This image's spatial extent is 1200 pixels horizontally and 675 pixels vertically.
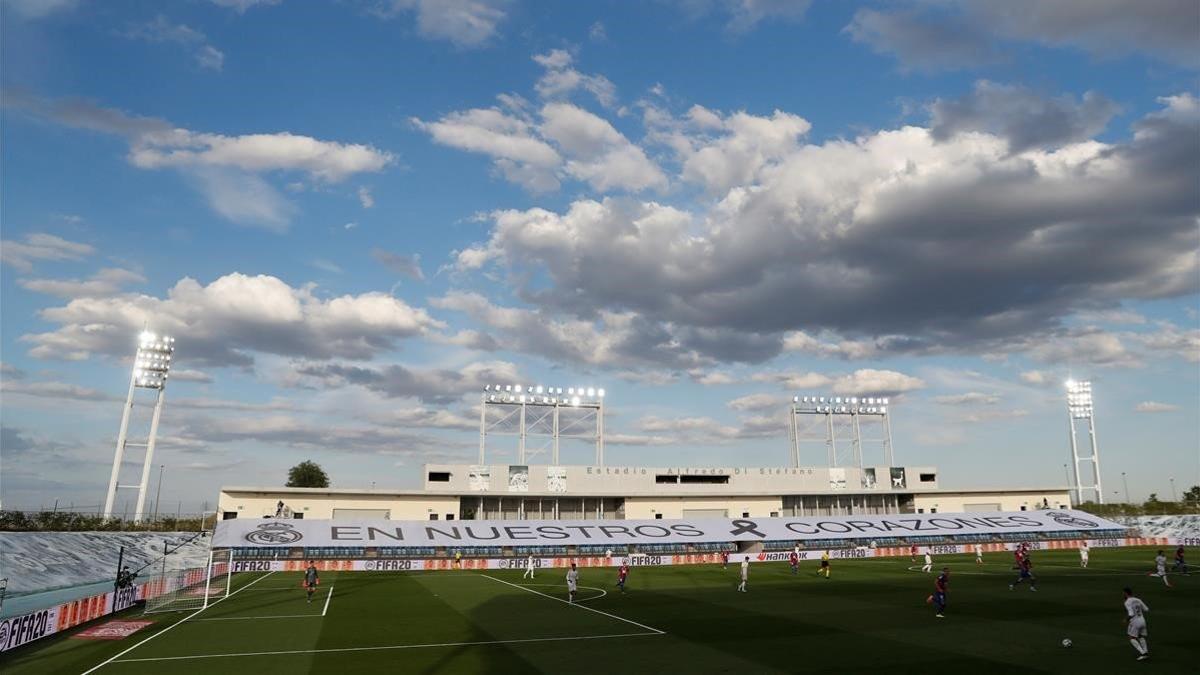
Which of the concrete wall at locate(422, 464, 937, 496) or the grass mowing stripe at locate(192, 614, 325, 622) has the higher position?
the concrete wall at locate(422, 464, 937, 496)

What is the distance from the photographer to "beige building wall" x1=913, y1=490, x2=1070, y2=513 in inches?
4348

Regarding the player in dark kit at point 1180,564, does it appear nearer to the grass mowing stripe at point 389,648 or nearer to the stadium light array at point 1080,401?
the grass mowing stripe at point 389,648

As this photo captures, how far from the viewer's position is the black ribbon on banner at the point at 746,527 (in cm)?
8419

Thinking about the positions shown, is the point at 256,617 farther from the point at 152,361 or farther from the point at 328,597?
the point at 152,361

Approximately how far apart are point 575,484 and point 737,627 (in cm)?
6823

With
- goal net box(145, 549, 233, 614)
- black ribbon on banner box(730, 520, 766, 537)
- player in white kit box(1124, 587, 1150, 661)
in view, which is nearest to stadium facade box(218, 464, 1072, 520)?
black ribbon on banner box(730, 520, 766, 537)

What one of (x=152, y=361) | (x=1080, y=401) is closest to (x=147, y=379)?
(x=152, y=361)

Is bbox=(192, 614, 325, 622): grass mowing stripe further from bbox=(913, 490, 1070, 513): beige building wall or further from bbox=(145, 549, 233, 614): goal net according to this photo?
bbox=(913, 490, 1070, 513): beige building wall

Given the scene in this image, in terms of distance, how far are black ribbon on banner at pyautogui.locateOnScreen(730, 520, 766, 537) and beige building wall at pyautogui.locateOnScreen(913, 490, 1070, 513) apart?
129 feet

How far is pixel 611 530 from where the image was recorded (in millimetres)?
83812

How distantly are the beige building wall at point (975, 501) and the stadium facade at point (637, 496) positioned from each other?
16 centimetres

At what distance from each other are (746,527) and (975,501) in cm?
4893

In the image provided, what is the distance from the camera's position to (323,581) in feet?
189

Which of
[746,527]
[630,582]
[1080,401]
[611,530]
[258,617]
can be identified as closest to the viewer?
[258,617]
